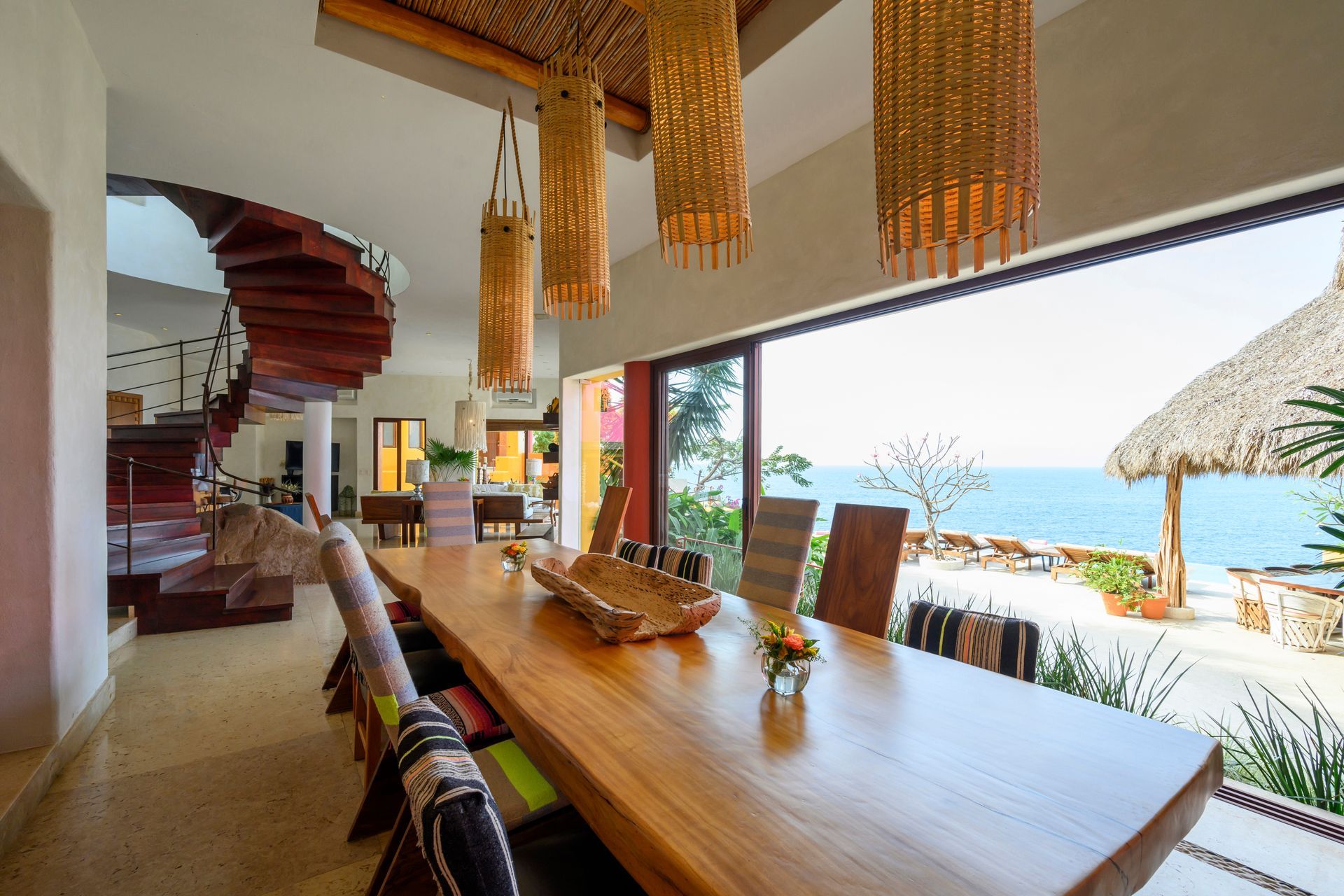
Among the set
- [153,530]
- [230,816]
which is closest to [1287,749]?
[230,816]

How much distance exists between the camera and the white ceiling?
249 cm

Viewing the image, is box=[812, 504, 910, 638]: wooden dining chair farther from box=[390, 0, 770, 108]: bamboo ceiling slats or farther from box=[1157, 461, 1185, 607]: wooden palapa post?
box=[390, 0, 770, 108]: bamboo ceiling slats

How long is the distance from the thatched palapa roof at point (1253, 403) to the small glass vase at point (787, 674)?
5.50 ft

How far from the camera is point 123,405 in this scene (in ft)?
30.5

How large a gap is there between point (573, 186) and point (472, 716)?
1.60 metres

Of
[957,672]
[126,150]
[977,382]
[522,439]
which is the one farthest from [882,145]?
[522,439]

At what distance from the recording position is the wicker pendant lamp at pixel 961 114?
1006mm

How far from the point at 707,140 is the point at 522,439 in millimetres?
13873

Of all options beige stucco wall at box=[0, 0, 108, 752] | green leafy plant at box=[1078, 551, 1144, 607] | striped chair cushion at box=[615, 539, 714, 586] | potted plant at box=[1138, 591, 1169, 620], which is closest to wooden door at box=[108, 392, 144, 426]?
beige stucco wall at box=[0, 0, 108, 752]

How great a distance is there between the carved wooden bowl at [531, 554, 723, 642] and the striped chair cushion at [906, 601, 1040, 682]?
0.58 metres

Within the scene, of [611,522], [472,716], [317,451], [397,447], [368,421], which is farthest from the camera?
[397,447]

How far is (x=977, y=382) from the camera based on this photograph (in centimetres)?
290

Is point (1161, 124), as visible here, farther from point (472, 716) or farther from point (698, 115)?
point (472, 716)

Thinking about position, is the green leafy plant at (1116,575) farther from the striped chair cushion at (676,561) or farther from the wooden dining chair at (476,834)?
the wooden dining chair at (476,834)
